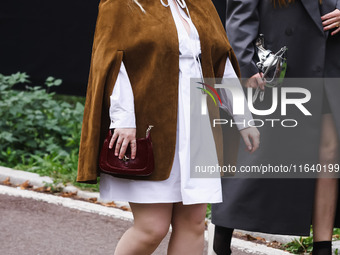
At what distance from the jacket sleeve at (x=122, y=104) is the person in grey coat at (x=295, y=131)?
1.11m

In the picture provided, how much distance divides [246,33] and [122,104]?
1.23 m

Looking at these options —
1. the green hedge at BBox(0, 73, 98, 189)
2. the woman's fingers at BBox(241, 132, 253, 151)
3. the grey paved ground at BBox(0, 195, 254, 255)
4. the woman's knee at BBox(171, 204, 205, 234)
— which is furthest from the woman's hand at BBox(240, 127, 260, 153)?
the green hedge at BBox(0, 73, 98, 189)

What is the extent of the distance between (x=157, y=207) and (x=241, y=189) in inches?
41.0

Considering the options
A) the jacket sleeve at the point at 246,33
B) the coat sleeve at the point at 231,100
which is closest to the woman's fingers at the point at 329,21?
the jacket sleeve at the point at 246,33

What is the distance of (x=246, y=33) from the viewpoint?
12.6 feet

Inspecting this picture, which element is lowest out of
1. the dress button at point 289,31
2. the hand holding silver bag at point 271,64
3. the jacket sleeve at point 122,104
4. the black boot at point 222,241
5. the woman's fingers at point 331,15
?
the black boot at point 222,241

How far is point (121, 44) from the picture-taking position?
2865 mm

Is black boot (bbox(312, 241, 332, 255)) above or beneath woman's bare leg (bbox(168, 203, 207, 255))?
beneath

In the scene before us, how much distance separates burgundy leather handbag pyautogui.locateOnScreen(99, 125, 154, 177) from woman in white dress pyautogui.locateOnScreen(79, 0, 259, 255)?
23 mm

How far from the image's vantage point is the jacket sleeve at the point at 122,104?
284cm

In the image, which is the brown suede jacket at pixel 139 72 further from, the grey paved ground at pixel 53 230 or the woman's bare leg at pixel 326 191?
the grey paved ground at pixel 53 230

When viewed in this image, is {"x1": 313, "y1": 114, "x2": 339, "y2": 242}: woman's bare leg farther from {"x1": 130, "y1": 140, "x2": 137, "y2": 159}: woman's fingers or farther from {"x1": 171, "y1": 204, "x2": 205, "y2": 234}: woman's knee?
{"x1": 130, "y1": 140, "x2": 137, "y2": 159}: woman's fingers

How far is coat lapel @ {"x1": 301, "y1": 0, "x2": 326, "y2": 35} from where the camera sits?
3.71 meters

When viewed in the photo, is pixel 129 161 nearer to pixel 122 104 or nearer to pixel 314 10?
pixel 122 104
